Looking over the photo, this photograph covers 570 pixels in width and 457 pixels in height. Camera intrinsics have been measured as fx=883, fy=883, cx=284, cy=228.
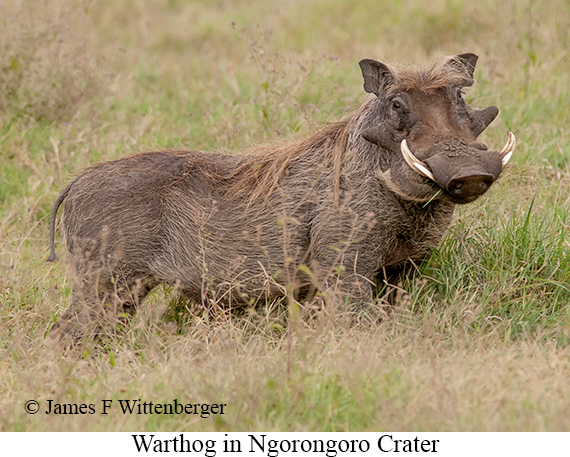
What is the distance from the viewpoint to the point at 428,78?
13.3 ft

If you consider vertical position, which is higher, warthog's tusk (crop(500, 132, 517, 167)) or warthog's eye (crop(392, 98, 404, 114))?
warthog's eye (crop(392, 98, 404, 114))

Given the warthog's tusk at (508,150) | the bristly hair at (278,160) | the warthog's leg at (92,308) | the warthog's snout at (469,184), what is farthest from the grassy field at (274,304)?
the warthog's tusk at (508,150)

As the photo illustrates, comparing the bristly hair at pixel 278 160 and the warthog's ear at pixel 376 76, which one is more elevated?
the warthog's ear at pixel 376 76

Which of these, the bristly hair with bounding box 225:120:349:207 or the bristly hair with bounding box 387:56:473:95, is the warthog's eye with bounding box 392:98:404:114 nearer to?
the bristly hair with bounding box 387:56:473:95

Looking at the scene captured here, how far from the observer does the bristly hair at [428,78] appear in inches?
159

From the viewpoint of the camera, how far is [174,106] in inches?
282

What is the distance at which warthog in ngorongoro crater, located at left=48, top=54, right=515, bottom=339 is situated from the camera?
4.02 meters

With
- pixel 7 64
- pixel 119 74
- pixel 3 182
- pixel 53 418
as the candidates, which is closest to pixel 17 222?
pixel 3 182

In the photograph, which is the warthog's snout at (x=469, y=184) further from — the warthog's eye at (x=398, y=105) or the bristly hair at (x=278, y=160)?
the bristly hair at (x=278, y=160)

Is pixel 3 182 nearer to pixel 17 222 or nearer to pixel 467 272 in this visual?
pixel 17 222

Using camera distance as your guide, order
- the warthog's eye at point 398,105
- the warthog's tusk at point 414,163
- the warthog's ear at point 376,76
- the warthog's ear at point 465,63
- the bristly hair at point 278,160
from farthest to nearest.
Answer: the bristly hair at point 278,160 < the warthog's ear at point 465,63 < the warthog's ear at point 376,76 < the warthog's eye at point 398,105 < the warthog's tusk at point 414,163

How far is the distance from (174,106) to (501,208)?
3.15 m

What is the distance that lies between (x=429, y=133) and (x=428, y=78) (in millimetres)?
325

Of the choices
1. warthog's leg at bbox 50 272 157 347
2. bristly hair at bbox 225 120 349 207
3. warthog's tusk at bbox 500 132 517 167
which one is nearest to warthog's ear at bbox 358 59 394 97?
bristly hair at bbox 225 120 349 207
